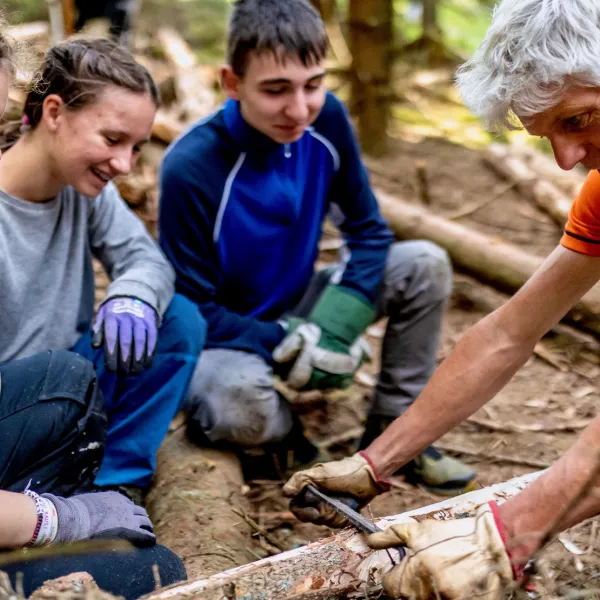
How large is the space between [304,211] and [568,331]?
1525 mm

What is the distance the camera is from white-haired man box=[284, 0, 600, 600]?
151 centimetres

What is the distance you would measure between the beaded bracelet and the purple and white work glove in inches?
19.3

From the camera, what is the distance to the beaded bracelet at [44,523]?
5.68ft

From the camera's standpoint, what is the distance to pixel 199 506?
2.34 metres

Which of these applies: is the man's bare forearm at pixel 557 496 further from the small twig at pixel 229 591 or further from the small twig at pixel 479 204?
the small twig at pixel 479 204

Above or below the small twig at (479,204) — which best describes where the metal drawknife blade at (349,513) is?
above

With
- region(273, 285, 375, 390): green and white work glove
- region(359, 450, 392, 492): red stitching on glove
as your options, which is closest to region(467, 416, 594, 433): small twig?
region(273, 285, 375, 390): green and white work glove

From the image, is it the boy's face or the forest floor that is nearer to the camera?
the forest floor

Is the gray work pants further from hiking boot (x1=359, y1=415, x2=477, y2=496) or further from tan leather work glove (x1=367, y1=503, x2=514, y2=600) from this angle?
tan leather work glove (x1=367, y1=503, x2=514, y2=600)

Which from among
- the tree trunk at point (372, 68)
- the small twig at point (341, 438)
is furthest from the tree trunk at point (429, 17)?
the small twig at point (341, 438)

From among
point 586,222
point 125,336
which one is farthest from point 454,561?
point 125,336

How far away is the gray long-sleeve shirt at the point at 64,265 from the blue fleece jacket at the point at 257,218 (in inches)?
9.7

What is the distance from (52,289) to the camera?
232 centimetres

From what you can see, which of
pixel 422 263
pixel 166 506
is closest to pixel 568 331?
pixel 422 263
